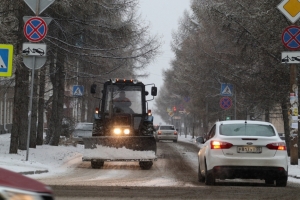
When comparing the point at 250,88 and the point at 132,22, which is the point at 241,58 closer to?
the point at 250,88

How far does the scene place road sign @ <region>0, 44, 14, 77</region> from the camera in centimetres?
1767

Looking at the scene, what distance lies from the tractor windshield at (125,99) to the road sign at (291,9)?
5264 mm

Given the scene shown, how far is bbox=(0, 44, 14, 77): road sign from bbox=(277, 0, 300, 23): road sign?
25.4ft

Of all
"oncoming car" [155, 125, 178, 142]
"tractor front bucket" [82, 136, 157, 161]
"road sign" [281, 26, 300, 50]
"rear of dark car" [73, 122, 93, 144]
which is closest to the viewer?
"road sign" [281, 26, 300, 50]

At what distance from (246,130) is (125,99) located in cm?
889

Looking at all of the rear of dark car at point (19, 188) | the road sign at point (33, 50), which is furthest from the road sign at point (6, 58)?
the rear of dark car at point (19, 188)

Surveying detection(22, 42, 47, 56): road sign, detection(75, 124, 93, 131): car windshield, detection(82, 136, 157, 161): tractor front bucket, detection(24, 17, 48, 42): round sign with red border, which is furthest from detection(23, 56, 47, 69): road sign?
detection(75, 124, 93, 131): car windshield

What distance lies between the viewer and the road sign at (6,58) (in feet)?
58.0

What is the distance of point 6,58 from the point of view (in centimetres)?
1775

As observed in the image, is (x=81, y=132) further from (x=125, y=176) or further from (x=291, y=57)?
(x=125, y=176)

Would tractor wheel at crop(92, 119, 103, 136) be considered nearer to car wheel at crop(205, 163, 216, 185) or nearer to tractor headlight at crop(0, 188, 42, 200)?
car wheel at crop(205, 163, 216, 185)

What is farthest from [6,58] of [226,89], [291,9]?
[226,89]

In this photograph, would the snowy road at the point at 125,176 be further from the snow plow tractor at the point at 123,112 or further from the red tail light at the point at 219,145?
the snow plow tractor at the point at 123,112

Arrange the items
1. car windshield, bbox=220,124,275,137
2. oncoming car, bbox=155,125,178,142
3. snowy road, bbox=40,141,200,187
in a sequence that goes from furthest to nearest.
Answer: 1. oncoming car, bbox=155,125,178,142
2. snowy road, bbox=40,141,200,187
3. car windshield, bbox=220,124,275,137
